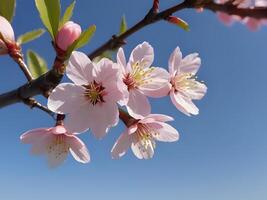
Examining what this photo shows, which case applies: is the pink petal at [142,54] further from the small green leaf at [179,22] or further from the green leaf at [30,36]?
the green leaf at [30,36]

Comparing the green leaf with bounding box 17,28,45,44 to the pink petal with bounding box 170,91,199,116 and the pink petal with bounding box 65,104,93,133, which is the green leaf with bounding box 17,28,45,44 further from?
the pink petal with bounding box 170,91,199,116

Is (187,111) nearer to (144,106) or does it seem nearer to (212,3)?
(144,106)

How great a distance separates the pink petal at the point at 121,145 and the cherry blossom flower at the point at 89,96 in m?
0.21

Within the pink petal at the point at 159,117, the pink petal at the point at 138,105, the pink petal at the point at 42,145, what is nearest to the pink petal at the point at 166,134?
the pink petal at the point at 159,117

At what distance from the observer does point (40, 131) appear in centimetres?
168

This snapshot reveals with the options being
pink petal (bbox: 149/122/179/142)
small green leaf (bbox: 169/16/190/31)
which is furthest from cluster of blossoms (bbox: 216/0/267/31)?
pink petal (bbox: 149/122/179/142)

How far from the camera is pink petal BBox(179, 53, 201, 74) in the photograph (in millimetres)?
1690

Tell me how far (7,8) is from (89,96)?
1.46 ft

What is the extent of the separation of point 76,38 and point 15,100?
1.00ft

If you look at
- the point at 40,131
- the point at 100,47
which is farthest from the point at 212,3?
the point at 40,131

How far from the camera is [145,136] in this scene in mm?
1697

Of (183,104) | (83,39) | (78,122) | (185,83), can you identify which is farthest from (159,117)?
(83,39)

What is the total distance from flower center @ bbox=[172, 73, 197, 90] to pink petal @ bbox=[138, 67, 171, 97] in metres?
0.14

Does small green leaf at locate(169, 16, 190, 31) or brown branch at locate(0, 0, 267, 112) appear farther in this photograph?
small green leaf at locate(169, 16, 190, 31)
